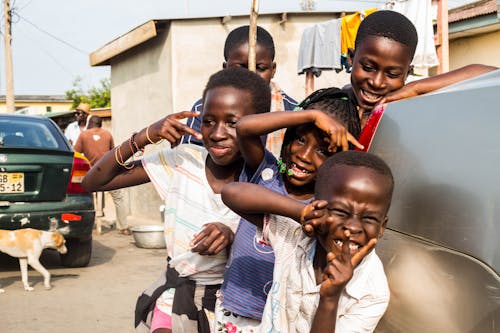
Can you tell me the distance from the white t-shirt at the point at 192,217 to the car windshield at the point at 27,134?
461 cm

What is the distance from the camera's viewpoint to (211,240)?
7.63 ft

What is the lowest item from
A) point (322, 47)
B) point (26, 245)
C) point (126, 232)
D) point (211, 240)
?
point (126, 232)

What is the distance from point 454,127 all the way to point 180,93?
9212mm

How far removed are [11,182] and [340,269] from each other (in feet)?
18.0

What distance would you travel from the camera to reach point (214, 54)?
11047mm

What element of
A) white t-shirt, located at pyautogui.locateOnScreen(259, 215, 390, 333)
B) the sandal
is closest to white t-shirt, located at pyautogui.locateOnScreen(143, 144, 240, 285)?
white t-shirt, located at pyautogui.locateOnScreen(259, 215, 390, 333)

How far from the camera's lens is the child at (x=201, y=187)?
2.42 metres

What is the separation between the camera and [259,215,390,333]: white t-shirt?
71.8 inches

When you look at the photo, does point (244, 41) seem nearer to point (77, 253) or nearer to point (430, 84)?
point (430, 84)

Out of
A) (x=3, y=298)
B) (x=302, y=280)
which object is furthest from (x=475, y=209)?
(x=3, y=298)

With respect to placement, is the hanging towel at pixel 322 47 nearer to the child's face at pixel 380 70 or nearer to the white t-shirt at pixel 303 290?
the child's face at pixel 380 70

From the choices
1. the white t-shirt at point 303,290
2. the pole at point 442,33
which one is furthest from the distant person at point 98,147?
the white t-shirt at point 303,290

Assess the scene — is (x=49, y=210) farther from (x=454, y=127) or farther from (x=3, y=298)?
(x=454, y=127)

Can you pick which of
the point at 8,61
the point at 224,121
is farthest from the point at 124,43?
the point at 224,121
